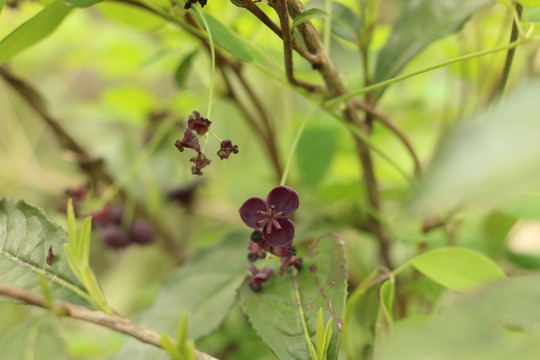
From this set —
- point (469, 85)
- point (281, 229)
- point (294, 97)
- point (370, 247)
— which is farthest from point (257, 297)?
point (294, 97)

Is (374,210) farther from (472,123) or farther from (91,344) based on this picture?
(91,344)

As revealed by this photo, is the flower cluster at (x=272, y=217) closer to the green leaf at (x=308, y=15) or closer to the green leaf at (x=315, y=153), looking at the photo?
the green leaf at (x=308, y=15)

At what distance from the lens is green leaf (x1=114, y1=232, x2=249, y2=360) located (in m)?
0.43

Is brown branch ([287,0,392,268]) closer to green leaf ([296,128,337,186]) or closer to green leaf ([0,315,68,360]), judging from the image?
green leaf ([296,128,337,186])

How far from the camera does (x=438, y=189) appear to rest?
7.1 inches

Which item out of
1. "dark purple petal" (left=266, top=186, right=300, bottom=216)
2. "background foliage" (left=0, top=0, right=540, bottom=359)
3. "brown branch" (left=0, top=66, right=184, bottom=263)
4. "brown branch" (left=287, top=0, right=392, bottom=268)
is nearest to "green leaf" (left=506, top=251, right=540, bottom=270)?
"background foliage" (left=0, top=0, right=540, bottom=359)

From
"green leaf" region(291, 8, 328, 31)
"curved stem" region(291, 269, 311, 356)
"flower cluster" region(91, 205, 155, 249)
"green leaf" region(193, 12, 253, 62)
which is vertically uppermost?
"green leaf" region(291, 8, 328, 31)

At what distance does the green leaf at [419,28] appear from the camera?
47cm

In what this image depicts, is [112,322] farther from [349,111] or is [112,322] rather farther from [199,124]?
[349,111]

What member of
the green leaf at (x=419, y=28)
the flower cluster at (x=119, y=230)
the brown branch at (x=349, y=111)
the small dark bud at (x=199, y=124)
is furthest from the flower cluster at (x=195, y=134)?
the flower cluster at (x=119, y=230)

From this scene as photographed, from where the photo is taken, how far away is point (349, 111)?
1.49 ft

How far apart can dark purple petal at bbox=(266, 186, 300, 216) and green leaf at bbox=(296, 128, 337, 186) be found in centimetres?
35

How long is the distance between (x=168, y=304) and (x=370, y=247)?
1.41 ft

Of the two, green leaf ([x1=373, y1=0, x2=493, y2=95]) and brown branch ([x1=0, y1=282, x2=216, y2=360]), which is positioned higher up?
green leaf ([x1=373, y1=0, x2=493, y2=95])
